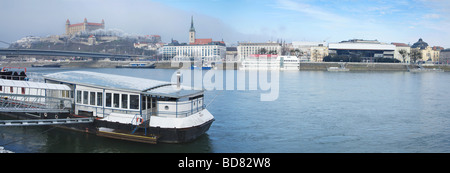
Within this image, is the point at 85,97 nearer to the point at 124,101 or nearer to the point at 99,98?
the point at 99,98

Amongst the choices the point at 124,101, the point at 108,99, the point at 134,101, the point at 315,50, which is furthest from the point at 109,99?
the point at 315,50

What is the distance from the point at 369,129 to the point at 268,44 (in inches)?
5197

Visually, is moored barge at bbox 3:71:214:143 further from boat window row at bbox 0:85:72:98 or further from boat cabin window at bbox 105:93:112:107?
boat window row at bbox 0:85:72:98

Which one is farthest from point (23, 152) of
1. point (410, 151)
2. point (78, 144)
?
point (410, 151)

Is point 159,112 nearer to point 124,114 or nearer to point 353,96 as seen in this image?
point 124,114

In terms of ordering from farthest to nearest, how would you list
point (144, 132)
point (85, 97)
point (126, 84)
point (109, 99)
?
point (85, 97) < point (126, 84) < point (109, 99) < point (144, 132)

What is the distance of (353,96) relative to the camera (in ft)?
106

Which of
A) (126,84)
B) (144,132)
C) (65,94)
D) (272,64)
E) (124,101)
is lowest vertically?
(144,132)

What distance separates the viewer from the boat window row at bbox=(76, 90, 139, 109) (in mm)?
14203

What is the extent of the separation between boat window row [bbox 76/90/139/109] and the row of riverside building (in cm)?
9099

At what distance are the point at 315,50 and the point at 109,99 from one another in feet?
394

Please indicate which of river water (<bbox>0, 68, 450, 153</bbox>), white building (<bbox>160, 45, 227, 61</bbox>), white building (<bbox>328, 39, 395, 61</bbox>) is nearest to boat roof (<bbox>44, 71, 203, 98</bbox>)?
river water (<bbox>0, 68, 450, 153</bbox>)

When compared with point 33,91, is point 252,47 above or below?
above

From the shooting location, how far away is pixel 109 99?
1453 cm
